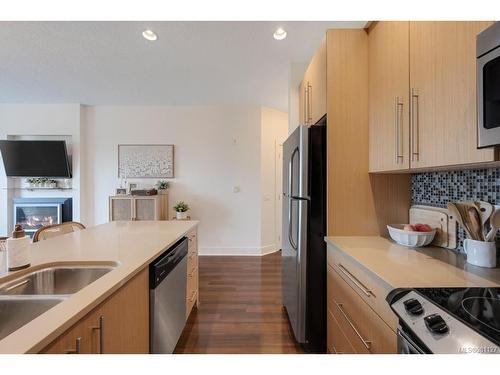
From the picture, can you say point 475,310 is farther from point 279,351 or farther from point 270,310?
point 270,310

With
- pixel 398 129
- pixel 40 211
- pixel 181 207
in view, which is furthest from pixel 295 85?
pixel 40 211

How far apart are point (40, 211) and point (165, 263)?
4245 mm

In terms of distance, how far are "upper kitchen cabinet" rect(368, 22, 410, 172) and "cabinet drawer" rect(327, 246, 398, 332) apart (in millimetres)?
593

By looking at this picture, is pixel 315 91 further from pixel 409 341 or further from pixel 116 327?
pixel 116 327

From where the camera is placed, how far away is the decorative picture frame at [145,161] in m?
4.35

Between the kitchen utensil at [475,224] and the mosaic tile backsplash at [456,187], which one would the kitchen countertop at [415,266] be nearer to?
the kitchen utensil at [475,224]

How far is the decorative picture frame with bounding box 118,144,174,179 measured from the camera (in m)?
4.35

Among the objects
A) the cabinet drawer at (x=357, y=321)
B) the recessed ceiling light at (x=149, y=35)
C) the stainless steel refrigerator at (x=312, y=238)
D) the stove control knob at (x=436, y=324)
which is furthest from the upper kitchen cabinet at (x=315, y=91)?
the recessed ceiling light at (x=149, y=35)

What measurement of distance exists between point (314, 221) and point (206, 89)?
278 centimetres

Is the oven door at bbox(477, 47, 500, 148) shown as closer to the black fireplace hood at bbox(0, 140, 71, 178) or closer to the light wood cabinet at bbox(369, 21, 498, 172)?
the light wood cabinet at bbox(369, 21, 498, 172)

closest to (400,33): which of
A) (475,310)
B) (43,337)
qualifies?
(475,310)

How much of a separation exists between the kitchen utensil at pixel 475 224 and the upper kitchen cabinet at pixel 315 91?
3.32 feet

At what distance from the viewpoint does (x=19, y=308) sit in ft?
2.98
